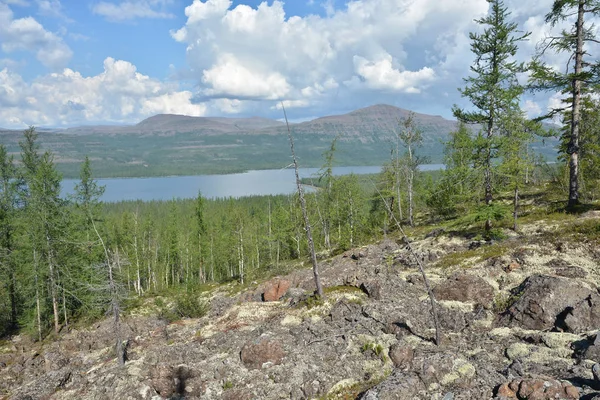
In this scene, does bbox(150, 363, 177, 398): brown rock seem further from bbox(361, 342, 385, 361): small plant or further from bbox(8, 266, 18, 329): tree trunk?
bbox(8, 266, 18, 329): tree trunk

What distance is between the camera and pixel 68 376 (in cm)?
1677

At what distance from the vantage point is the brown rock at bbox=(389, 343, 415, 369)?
12641 millimetres

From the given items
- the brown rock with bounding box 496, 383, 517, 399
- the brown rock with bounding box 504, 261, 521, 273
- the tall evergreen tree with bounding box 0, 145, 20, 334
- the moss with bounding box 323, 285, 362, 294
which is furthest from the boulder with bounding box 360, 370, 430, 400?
the tall evergreen tree with bounding box 0, 145, 20, 334

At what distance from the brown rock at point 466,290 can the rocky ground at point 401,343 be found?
0.06m

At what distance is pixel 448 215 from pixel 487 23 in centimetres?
2610

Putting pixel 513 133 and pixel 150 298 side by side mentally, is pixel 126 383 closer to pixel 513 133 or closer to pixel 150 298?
pixel 513 133

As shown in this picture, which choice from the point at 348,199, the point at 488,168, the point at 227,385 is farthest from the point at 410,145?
the point at 227,385

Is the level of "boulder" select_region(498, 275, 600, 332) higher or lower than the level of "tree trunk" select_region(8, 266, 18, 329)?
higher

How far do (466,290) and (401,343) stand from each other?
16.9 feet

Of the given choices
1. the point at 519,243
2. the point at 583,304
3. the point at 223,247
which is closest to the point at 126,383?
the point at 583,304

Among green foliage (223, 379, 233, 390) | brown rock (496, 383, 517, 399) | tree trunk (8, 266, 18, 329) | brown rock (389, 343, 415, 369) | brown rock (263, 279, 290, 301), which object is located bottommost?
tree trunk (8, 266, 18, 329)

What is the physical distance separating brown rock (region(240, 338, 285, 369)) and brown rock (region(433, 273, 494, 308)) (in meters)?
8.15

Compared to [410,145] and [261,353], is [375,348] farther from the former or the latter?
[410,145]

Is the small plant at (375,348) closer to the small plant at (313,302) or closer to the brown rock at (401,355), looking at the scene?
the brown rock at (401,355)
